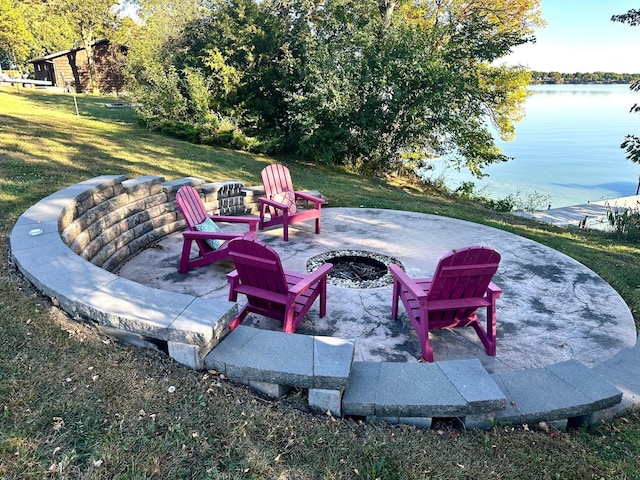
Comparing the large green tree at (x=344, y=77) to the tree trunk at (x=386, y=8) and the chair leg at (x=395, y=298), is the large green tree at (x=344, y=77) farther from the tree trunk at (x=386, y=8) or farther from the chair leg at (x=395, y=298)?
the chair leg at (x=395, y=298)

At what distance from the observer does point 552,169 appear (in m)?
25.1

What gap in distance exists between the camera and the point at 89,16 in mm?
30453

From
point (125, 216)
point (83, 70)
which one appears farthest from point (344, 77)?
point (83, 70)

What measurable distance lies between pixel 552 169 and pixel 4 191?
88.7 ft

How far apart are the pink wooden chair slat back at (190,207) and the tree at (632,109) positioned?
24.5 feet

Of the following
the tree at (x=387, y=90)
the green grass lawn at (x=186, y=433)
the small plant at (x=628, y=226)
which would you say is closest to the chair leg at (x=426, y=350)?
the green grass lawn at (x=186, y=433)

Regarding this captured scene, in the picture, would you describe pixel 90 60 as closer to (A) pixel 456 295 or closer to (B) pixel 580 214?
(B) pixel 580 214

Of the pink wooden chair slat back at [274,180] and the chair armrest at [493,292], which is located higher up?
the pink wooden chair slat back at [274,180]

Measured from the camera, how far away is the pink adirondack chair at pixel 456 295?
9.66 feet

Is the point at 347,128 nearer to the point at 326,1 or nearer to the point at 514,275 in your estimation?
Result: the point at 326,1

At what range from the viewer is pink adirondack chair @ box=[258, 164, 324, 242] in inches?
219

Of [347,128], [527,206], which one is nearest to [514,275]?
[347,128]

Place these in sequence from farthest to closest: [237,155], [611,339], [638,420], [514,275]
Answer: [237,155] < [514,275] < [611,339] < [638,420]

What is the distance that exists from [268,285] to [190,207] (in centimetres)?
191
